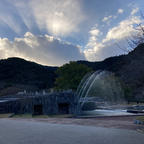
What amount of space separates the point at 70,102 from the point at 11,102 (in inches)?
301

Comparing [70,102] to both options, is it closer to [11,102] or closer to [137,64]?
[11,102]

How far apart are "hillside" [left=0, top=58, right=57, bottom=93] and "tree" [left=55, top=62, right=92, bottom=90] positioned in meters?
23.5

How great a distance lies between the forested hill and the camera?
239 feet

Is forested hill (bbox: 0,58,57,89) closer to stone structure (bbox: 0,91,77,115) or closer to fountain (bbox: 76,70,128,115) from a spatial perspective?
fountain (bbox: 76,70,128,115)

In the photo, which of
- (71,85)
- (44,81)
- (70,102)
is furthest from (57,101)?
(44,81)

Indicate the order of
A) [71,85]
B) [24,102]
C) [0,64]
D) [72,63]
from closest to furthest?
[24,102] → [71,85] → [72,63] → [0,64]


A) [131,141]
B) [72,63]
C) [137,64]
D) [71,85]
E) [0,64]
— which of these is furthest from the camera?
[0,64]

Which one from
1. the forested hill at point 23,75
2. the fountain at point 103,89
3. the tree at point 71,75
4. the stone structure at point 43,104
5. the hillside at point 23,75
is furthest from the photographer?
the forested hill at point 23,75

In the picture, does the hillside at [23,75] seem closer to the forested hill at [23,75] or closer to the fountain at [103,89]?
the forested hill at [23,75]

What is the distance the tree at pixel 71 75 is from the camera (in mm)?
46156

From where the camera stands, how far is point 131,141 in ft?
21.3

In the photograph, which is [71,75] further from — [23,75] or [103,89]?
[23,75]

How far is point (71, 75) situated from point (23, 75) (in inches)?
1447

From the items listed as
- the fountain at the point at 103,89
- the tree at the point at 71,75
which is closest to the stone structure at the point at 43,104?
the fountain at the point at 103,89
